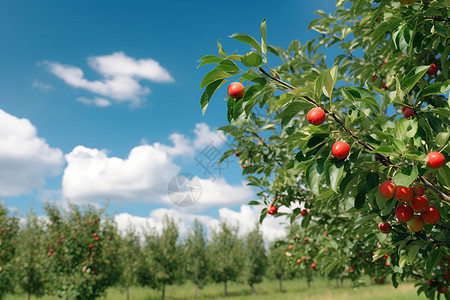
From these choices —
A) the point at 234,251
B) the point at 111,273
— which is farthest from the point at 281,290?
the point at 111,273

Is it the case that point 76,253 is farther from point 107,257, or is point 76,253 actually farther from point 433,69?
point 433,69

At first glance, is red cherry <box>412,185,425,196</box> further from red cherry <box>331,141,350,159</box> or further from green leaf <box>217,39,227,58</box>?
green leaf <box>217,39,227,58</box>

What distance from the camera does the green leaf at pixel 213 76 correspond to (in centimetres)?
148

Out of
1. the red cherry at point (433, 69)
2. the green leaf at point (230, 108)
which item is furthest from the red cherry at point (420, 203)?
the red cherry at point (433, 69)

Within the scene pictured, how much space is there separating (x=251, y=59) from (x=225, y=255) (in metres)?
27.3

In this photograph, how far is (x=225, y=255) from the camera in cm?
2712

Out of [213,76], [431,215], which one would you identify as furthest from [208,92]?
[431,215]

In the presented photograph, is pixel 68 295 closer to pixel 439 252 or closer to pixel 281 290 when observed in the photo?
pixel 439 252

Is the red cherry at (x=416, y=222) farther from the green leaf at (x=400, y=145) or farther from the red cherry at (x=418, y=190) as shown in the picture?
the green leaf at (x=400, y=145)

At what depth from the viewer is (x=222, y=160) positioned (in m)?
4.33

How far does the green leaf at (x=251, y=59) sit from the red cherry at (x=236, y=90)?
4.3 inches

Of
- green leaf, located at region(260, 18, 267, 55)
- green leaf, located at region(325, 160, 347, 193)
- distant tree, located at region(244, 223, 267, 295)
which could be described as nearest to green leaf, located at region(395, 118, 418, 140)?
green leaf, located at region(325, 160, 347, 193)

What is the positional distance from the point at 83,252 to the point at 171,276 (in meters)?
10.9

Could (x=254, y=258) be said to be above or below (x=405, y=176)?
below
